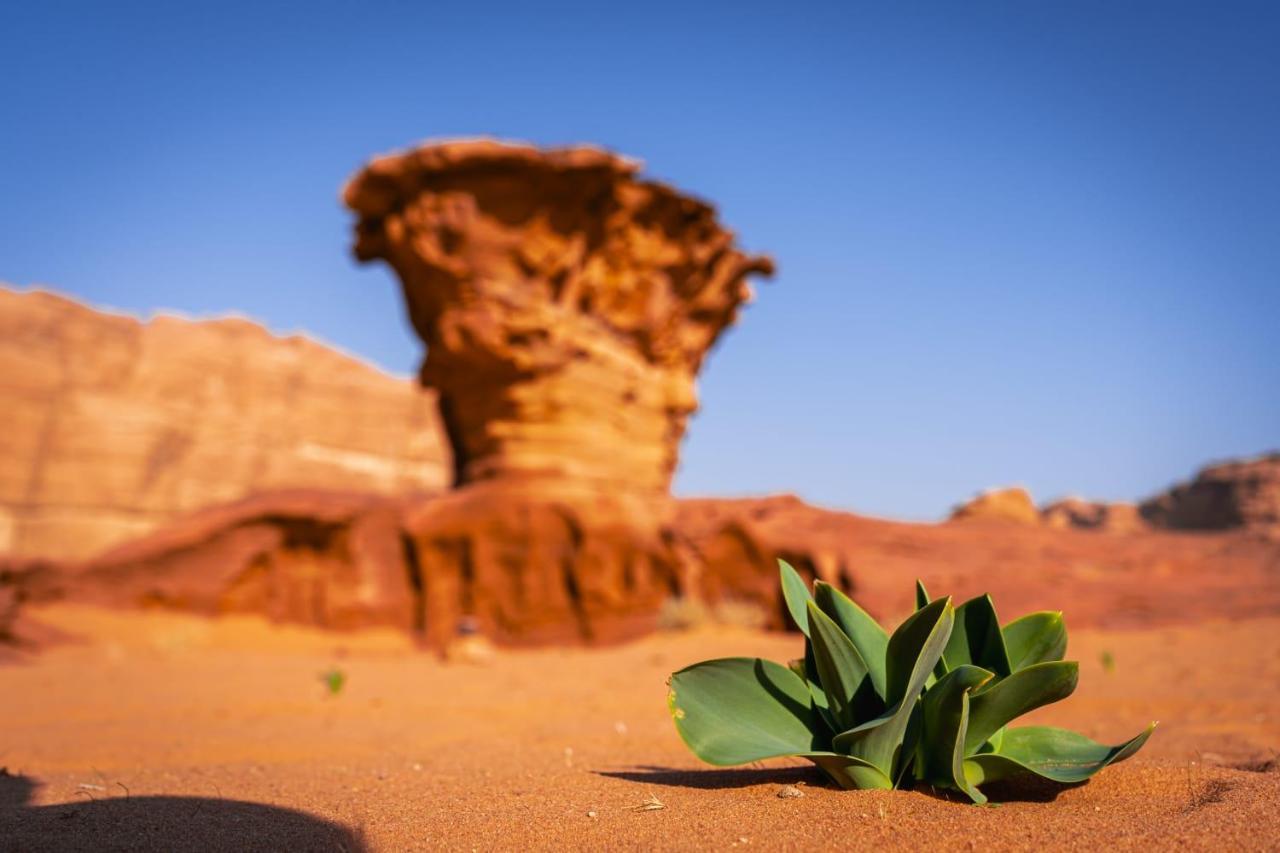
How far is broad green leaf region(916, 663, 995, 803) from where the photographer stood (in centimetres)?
220

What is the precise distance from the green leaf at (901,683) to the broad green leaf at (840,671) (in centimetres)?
10

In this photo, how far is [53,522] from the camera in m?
45.7

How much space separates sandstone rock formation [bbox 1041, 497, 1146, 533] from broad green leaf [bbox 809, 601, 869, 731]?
33.0m

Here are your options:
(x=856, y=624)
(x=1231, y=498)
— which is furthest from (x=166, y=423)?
(x=856, y=624)

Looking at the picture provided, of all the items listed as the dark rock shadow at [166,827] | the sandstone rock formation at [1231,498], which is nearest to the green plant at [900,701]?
the dark rock shadow at [166,827]

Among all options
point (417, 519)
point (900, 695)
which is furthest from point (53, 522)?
point (900, 695)

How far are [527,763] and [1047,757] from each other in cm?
213

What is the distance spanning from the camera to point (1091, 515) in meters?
36.9

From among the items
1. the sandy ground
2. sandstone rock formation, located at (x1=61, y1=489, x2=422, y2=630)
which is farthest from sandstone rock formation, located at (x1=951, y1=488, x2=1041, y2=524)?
sandstone rock formation, located at (x1=61, y1=489, x2=422, y2=630)

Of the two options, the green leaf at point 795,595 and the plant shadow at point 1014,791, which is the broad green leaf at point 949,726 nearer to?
the plant shadow at point 1014,791

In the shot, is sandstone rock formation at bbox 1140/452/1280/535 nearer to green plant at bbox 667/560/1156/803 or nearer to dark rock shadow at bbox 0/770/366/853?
green plant at bbox 667/560/1156/803

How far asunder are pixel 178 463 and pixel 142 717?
50314mm

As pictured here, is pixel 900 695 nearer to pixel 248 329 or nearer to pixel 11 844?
pixel 11 844

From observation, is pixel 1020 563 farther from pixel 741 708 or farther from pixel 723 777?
pixel 741 708
